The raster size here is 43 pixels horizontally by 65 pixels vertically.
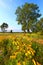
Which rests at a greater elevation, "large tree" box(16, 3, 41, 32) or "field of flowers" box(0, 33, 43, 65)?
"large tree" box(16, 3, 41, 32)

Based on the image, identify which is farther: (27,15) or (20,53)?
(27,15)

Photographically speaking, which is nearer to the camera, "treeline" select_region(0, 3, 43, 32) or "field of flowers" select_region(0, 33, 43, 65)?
"field of flowers" select_region(0, 33, 43, 65)

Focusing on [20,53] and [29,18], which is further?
[29,18]

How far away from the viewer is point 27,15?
72688 mm

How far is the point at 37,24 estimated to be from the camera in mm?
72000

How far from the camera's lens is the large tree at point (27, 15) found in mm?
71562

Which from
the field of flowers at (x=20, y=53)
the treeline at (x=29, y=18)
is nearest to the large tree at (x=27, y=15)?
the treeline at (x=29, y=18)

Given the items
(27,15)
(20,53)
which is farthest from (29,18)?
(20,53)

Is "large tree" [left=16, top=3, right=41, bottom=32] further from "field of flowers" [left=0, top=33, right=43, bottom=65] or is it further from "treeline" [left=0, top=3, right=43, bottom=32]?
"field of flowers" [left=0, top=33, right=43, bottom=65]

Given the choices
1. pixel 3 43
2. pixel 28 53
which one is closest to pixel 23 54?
pixel 28 53

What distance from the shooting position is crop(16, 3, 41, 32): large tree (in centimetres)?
7156

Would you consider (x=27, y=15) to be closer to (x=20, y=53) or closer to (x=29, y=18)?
(x=29, y=18)

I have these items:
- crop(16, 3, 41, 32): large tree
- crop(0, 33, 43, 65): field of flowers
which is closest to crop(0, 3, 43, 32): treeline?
crop(16, 3, 41, 32): large tree

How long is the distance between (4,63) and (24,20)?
66.3 metres
